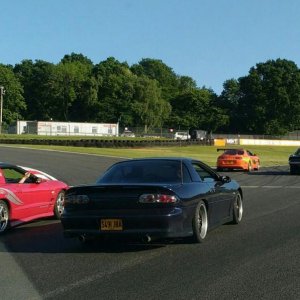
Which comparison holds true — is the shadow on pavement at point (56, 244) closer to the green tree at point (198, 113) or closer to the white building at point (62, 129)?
the white building at point (62, 129)

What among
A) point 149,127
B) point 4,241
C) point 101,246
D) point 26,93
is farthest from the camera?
point 26,93

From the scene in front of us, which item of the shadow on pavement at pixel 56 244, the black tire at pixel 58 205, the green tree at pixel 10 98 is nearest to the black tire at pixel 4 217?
the shadow on pavement at pixel 56 244

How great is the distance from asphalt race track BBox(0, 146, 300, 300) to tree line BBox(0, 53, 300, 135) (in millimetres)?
105376

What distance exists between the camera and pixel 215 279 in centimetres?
655

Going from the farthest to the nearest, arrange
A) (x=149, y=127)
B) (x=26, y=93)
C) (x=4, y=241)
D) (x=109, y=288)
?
(x=26, y=93)
(x=149, y=127)
(x=4, y=241)
(x=109, y=288)

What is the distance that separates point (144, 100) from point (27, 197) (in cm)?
10725

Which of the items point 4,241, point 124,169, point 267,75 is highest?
point 267,75

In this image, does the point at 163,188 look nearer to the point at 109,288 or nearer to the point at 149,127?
the point at 109,288

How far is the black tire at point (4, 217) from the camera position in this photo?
10.3 metres

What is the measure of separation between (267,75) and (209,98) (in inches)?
621

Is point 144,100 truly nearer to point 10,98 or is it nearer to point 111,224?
point 10,98

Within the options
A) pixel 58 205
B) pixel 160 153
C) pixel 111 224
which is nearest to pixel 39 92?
pixel 160 153

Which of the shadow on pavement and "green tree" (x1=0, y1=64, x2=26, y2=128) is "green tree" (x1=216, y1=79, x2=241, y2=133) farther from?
the shadow on pavement

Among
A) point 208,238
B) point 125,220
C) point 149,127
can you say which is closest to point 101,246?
point 125,220
